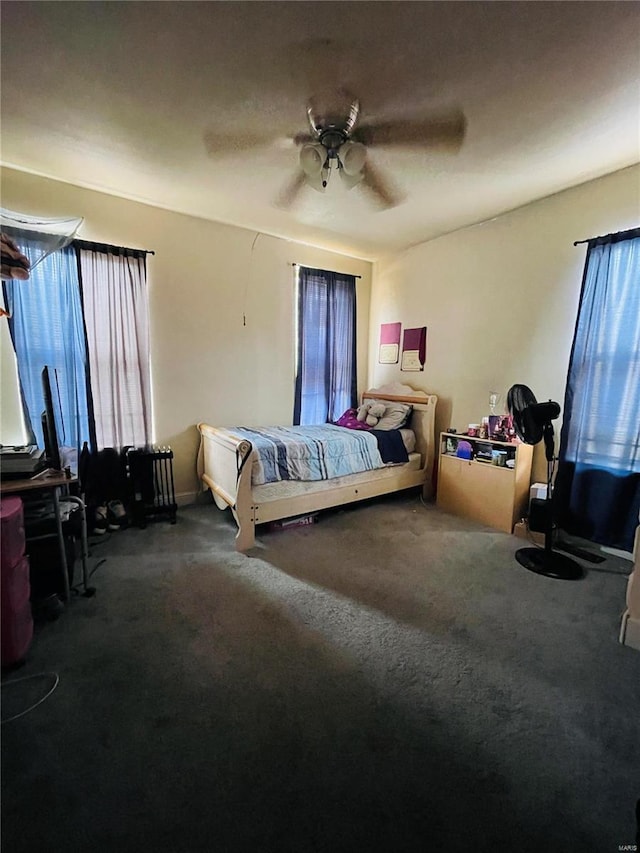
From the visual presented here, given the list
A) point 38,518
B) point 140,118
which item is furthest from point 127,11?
point 38,518

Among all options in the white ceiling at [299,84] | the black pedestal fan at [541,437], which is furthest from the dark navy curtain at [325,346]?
the black pedestal fan at [541,437]

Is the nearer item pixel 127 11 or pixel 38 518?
pixel 127 11

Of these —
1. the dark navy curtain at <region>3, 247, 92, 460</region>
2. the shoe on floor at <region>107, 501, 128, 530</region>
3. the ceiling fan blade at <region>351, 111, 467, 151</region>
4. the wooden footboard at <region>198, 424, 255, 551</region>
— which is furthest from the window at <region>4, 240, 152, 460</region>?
the ceiling fan blade at <region>351, 111, 467, 151</region>

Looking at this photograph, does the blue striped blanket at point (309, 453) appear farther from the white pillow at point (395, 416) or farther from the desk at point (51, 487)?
the desk at point (51, 487)

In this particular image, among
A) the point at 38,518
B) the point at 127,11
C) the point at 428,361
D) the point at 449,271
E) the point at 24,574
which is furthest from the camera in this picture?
the point at 428,361

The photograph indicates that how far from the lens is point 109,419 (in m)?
3.12

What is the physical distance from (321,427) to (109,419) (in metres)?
2.00

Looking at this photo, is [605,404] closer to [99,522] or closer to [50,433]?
[50,433]

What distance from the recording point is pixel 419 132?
6.75 ft

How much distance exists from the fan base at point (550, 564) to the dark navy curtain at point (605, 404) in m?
0.39

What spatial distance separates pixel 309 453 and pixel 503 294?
2.30 meters

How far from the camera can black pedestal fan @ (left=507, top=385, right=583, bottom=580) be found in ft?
8.18

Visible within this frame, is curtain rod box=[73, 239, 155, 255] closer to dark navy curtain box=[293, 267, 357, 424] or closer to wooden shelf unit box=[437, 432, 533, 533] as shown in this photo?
dark navy curtain box=[293, 267, 357, 424]

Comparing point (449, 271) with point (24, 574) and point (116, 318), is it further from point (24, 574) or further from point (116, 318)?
point (24, 574)
